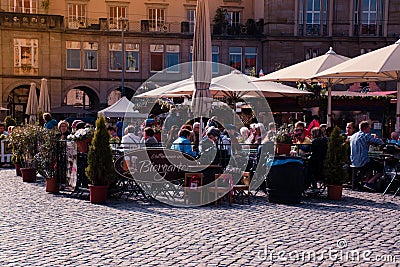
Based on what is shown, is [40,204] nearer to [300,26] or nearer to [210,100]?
[210,100]

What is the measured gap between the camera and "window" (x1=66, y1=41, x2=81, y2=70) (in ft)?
133

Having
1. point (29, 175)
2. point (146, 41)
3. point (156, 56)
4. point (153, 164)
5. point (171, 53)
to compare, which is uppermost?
point (146, 41)

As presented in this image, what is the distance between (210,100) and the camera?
12500 mm

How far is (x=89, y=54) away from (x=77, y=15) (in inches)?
151

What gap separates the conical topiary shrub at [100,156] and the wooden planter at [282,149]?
3275 mm

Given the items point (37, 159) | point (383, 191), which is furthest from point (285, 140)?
point (37, 159)

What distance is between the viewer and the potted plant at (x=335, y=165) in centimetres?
1066

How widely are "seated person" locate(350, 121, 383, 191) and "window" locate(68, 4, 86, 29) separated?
32.7 meters

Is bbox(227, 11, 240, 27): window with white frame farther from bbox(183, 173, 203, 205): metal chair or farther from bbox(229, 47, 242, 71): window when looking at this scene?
bbox(183, 173, 203, 205): metal chair

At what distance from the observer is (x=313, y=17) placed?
41500mm

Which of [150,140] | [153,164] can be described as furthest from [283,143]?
[150,140]

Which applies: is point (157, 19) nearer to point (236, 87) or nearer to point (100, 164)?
point (236, 87)

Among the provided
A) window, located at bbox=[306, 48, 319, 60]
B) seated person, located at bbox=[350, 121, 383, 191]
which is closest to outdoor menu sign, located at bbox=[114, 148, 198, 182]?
seated person, located at bbox=[350, 121, 383, 191]

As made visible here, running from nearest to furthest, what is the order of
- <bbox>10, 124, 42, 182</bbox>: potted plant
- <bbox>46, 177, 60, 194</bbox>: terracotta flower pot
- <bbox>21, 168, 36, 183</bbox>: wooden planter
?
1. <bbox>46, 177, 60, 194</bbox>: terracotta flower pot
2. <bbox>10, 124, 42, 182</bbox>: potted plant
3. <bbox>21, 168, 36, 183</bbox>: wooden planter
